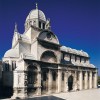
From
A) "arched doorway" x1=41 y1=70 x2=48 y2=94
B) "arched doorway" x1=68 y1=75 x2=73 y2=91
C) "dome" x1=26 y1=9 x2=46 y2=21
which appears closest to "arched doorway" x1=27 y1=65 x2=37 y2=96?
"arched doorway" x1=41 y1=70 x2=48 y2=94

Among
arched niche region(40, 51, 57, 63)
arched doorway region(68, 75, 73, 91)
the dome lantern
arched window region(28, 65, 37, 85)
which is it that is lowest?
arched doorway region(68, 75, 73, 91)

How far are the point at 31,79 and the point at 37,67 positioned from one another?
2246mm

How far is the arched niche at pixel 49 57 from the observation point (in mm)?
25191

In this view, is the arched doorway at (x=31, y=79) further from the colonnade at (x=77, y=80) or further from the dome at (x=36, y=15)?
the dome at (x=36, y=15)

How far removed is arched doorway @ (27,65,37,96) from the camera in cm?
2191

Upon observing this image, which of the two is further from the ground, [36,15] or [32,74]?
[36,15]

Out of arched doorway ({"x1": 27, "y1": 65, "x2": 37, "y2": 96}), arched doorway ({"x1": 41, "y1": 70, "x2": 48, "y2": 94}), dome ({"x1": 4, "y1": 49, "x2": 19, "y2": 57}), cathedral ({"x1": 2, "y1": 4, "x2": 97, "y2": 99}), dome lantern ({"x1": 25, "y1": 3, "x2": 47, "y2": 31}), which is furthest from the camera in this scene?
dome lantern ({"x1": 25, "y1": 3, "x2": 47, "y2": 31})

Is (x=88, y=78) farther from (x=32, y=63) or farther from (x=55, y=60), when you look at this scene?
(x=32, y=63)

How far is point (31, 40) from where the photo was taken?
26203 mm

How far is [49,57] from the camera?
26.1 meters

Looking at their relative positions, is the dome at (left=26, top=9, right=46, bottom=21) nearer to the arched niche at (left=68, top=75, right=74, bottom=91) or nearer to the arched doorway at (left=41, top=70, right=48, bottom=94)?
the arched doorway at (left=41, top=70, right=48, bottom=94)

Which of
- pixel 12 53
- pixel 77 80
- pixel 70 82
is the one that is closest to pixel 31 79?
pixel 12 53

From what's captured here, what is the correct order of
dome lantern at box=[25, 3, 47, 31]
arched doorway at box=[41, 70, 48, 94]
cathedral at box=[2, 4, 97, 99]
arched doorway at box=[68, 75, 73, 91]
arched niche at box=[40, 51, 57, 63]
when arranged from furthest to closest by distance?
arched doorway at box=[68, 75, 73, 91], dome lantern at box=[25, 3, 47, 31], arched niche at box=[40, 51, 57, 63], arched doorway at box=[41, 70, 48, 94], cathedral at box=[2, 4, 97, 99]

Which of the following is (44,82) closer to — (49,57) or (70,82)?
(49,57)
